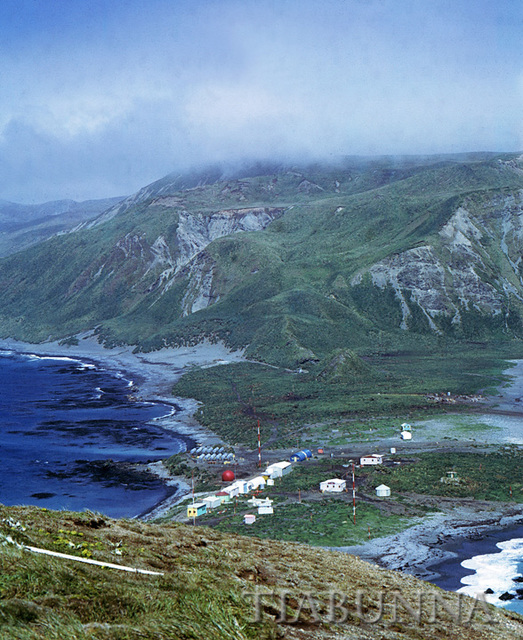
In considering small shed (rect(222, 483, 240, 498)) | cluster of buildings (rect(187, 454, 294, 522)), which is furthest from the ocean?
small shed (rect(222, 483, 240, 498))

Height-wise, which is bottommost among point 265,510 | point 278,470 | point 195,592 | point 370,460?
point 370,460

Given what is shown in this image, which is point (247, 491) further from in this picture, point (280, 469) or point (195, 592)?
point (195, 592)

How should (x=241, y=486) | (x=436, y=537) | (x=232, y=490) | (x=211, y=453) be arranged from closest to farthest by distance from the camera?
1. (x=436, y=537)
2. (x=232, y=490)
3. (x=241, y=486)
4. (x=211, y=453)

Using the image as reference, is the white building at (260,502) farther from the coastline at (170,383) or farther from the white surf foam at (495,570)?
the white surf foam at (495,570)

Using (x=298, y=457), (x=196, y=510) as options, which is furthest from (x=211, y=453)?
(x=196, y=510)

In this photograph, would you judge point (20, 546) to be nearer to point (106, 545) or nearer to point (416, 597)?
point (106, 545)

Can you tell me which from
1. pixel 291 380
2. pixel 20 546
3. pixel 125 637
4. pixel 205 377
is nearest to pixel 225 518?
pixel 20 546

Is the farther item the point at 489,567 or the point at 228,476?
the point at 228,476

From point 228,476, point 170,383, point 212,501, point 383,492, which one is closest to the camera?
point 212,501
